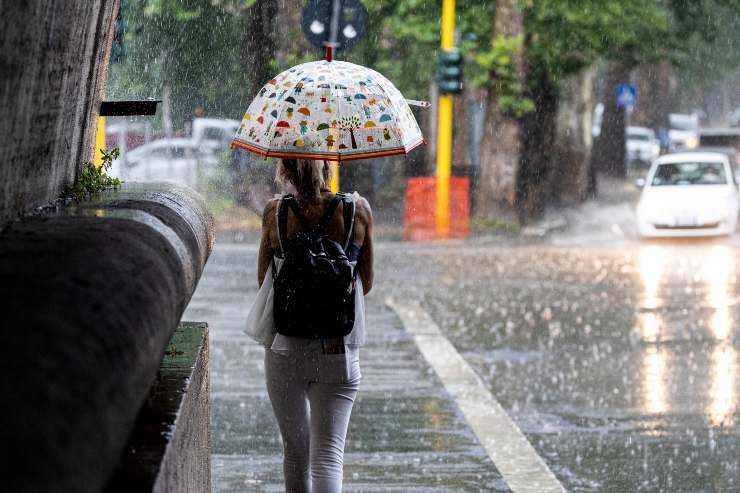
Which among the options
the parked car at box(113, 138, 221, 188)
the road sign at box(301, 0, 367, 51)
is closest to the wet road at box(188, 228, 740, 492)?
the road sign at box(301, 0, 367, 51)

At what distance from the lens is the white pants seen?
503cm

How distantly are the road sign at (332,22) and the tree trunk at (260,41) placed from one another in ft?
34.1

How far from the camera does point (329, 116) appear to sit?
5.50 metres

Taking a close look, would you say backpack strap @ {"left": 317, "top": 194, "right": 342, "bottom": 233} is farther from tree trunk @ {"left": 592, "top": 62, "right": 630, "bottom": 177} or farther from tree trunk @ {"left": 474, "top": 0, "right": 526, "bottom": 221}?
tree trunk @ {"left": 592, "top": 62, "right": 630, "bottom": 177}

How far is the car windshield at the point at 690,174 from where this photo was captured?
82.2ft

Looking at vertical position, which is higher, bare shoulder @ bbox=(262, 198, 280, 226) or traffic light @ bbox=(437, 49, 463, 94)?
traffic light @ bbox=(437, 49, 463, 94)

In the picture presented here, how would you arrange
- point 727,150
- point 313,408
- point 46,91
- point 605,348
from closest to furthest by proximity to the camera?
point 46,91 < point 313,408 < point 605,348 < point 727,150

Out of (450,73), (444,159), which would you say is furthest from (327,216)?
(444,159)

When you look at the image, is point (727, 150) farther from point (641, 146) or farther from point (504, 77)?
point (641, 146)

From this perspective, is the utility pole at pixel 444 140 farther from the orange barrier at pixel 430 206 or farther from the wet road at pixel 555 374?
the wet road at pixel 555 374

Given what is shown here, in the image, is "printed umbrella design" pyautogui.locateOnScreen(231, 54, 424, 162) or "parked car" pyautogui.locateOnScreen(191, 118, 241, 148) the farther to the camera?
"parked car" pyautogui.locateOnScreen(191, 118, 241, 148)

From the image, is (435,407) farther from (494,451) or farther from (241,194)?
(241,194)

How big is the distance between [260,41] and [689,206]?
11.3 m

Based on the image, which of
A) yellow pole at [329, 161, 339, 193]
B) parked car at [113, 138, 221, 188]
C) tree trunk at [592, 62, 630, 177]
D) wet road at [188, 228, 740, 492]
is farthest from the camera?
tree trunk at [592, 62, 630, 177]
